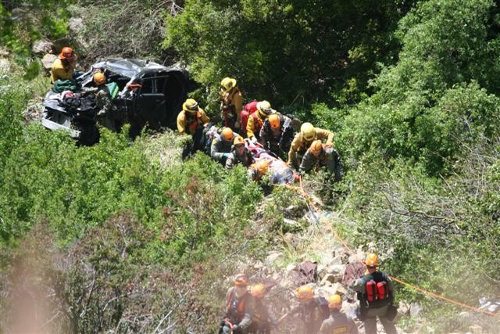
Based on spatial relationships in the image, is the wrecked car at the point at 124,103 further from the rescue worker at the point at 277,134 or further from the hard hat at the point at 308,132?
the hard hat at the point at 308,132

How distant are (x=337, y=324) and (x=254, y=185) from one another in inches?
147

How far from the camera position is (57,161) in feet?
45.9

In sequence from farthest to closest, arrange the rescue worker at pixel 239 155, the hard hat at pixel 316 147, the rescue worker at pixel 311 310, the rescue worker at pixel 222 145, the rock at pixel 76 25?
the rock at pixel 76 25, the rescue worker at pixel 222 145, the rescue worker at pixel 239 155, the hard hat at pixel 316 147, the rescue worker at pixel 311 310

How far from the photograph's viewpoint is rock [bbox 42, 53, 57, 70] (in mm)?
19312

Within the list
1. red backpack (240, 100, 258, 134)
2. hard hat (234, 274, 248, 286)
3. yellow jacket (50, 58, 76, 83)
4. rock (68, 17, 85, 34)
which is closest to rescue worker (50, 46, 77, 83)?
yellow jacket (50, 58, 76, 83)

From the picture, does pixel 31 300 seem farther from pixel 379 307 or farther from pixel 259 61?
pixel 259 61

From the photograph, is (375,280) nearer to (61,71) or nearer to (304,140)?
(304,140)

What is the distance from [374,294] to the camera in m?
10.5

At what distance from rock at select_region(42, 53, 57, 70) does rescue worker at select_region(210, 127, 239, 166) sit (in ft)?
19.8

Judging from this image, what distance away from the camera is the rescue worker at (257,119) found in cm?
1519

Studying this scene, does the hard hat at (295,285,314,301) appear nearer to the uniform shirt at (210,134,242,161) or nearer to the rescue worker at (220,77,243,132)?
the uniform shirt at (210,134,242,161)

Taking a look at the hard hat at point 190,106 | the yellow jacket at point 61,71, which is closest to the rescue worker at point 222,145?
the hard hat at point 190,106

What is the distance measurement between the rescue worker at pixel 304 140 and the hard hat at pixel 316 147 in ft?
0.64

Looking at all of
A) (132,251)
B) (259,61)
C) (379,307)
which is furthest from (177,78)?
(379,307)
